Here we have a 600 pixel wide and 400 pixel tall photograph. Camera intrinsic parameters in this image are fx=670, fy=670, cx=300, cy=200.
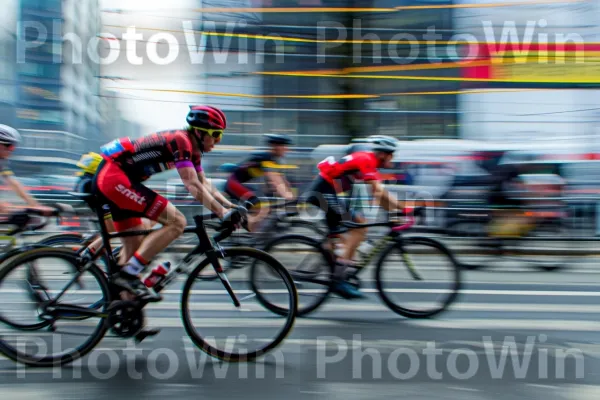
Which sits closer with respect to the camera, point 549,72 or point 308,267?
point 308,267

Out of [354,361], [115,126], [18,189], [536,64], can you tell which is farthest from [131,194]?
[536,64]

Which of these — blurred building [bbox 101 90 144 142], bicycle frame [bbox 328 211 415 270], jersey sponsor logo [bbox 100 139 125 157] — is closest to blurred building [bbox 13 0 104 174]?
blurred building [bbox 101 90 144 142]

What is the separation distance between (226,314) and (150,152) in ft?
4.05

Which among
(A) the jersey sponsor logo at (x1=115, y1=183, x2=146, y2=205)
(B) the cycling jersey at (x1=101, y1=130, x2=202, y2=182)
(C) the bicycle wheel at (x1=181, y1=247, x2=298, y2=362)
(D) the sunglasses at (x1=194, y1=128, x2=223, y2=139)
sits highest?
(D) the sunglasses at (x1=194, y1=128, x2=223, y2=139)

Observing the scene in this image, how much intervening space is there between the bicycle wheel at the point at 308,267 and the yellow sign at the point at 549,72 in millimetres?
9444

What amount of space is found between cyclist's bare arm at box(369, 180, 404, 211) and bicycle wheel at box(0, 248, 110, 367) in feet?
8.85

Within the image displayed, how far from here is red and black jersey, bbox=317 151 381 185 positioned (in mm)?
6027

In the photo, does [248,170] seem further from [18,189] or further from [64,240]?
[64,240]

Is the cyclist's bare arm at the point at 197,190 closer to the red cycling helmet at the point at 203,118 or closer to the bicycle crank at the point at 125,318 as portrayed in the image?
the red cycling helmet at the point at 203,118

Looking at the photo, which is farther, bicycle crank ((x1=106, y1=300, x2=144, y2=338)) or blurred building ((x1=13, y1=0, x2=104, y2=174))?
blurred building ((x1=13, y1=0, x2=104, y2=174))

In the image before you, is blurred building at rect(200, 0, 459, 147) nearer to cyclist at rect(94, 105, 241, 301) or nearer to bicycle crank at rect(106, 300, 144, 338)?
cyclist at rect(94, 105, 241, 301)

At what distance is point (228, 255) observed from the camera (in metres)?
4.45

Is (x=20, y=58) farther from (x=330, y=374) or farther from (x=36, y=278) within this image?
(x=330, y=374)

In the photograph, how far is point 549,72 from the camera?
45.9 feet
